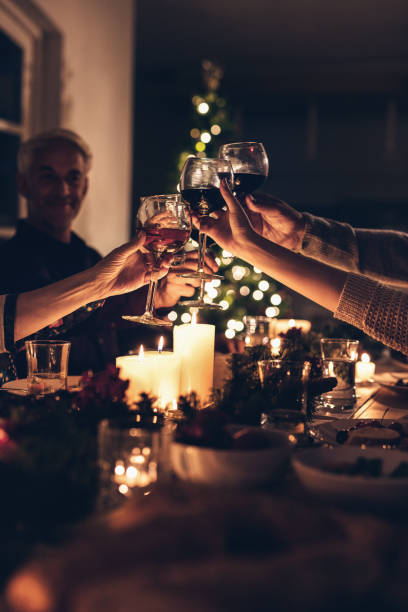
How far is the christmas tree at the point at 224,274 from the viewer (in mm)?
4785

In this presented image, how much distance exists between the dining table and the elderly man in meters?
1.67

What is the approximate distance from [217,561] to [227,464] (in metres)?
0.25

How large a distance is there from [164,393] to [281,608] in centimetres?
68

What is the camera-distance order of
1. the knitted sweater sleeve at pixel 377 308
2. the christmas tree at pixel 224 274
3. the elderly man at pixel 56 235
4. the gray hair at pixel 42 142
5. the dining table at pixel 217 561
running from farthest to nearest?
the christmas tree at pixel 224 274, the gray hair at pixel 42 142, the elderly man at pixel 56 235, the knitted sweater sleeve at pixel 377 308, the dining table at pixel 217 561

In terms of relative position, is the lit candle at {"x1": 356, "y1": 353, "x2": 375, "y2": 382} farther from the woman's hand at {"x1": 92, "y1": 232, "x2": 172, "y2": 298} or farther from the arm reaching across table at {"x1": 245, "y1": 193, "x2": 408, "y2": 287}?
the woman's hand at {"x1": 92, "y1": 232, "x2": 172, "y2": 298}

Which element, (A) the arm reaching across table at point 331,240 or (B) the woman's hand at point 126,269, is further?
(A) the arm reaching across table at point 331,240

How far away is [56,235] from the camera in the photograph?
2.78 m

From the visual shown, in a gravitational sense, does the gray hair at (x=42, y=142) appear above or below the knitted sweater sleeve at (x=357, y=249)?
above

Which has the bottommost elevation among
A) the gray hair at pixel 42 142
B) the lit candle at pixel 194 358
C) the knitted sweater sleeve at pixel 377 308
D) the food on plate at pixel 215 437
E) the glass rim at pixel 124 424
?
the food on plate at pixel 215 437

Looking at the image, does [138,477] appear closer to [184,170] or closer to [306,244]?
[184,170]

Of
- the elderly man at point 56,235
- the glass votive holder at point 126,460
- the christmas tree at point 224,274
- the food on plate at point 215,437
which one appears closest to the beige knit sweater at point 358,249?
the elderly man at point 56,235

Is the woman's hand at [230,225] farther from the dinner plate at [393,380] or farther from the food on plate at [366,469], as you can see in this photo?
the food on plate at [366,469]

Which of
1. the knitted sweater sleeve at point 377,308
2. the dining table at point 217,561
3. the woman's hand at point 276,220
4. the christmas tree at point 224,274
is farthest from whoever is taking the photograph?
the christmas tree at point 224,274

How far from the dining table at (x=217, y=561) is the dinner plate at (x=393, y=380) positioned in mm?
913
